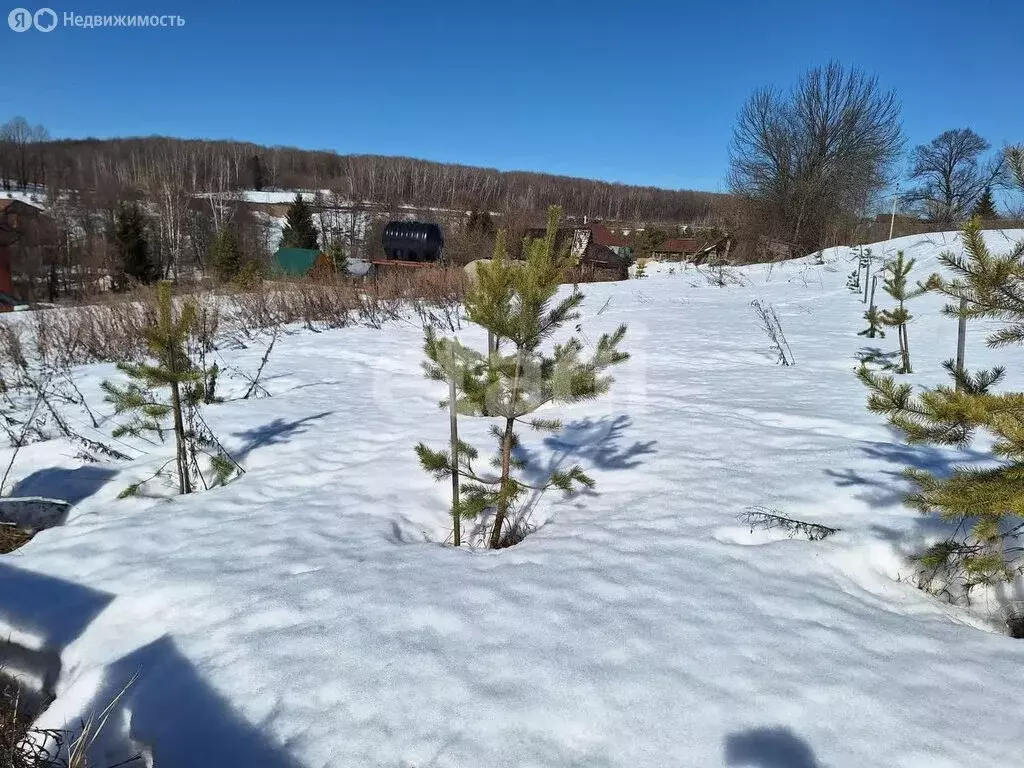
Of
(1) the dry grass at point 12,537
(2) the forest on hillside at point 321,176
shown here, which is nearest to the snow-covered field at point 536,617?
(1) the dry grass at point 12,537

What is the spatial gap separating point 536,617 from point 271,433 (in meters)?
3.08

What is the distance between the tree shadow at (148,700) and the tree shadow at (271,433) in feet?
5.85

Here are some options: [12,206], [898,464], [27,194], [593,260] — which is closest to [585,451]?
[898,464]

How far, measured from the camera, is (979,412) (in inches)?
61.1

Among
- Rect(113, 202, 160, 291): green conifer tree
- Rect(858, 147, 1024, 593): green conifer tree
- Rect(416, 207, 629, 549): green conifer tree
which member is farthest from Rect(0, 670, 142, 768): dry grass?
Rect(113, 202, 160, 291): green conifer tree

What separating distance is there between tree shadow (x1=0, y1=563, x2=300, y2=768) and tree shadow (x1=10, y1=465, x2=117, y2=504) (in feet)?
4.83

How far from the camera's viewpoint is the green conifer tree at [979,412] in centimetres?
155

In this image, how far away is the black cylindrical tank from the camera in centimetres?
2062

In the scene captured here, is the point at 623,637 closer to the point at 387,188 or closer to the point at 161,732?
the point at 161,732

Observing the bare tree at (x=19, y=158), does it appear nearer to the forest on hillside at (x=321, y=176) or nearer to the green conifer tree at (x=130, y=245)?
Answer: the forest on hillside at (x=321, y=176)

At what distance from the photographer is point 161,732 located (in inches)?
60.1

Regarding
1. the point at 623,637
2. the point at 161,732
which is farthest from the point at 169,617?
the point at 623,637

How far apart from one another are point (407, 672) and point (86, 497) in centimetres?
284

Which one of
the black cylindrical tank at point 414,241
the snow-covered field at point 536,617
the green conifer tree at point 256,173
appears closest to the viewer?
the snow-covered field at point 536,617
